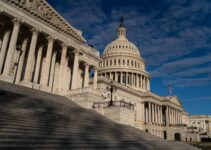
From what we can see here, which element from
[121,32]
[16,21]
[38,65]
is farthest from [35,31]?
[121,32]

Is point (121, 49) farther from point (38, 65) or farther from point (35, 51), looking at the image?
point (38, 65)

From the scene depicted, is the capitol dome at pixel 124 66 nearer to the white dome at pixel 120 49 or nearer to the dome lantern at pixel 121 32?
the white dome at pixel 120 49

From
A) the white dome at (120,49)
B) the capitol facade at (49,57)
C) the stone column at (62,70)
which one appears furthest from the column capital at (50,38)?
the white dome at (120,49)

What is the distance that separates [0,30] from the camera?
30.0 m

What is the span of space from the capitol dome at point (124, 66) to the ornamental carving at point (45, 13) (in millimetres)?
55923

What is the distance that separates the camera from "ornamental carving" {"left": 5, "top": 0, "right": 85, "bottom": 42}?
2847 centimetres

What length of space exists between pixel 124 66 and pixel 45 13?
2645 inches

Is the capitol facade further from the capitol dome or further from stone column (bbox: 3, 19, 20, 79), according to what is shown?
the capitol dome

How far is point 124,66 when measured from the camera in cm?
9656

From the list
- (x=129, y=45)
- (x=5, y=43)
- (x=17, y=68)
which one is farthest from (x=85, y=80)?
(x=129, y=45)

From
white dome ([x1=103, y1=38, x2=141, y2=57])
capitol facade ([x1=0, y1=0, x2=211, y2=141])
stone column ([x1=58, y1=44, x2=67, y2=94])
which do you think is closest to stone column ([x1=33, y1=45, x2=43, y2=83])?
capitol facade ([x1=0, y1=0, x2=211, y2=141])

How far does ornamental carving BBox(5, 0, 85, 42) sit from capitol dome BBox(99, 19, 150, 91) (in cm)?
5592

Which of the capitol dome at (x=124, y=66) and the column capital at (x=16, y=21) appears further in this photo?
the capitol dome at (x=124, y=66)

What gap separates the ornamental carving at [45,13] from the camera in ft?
93.4
